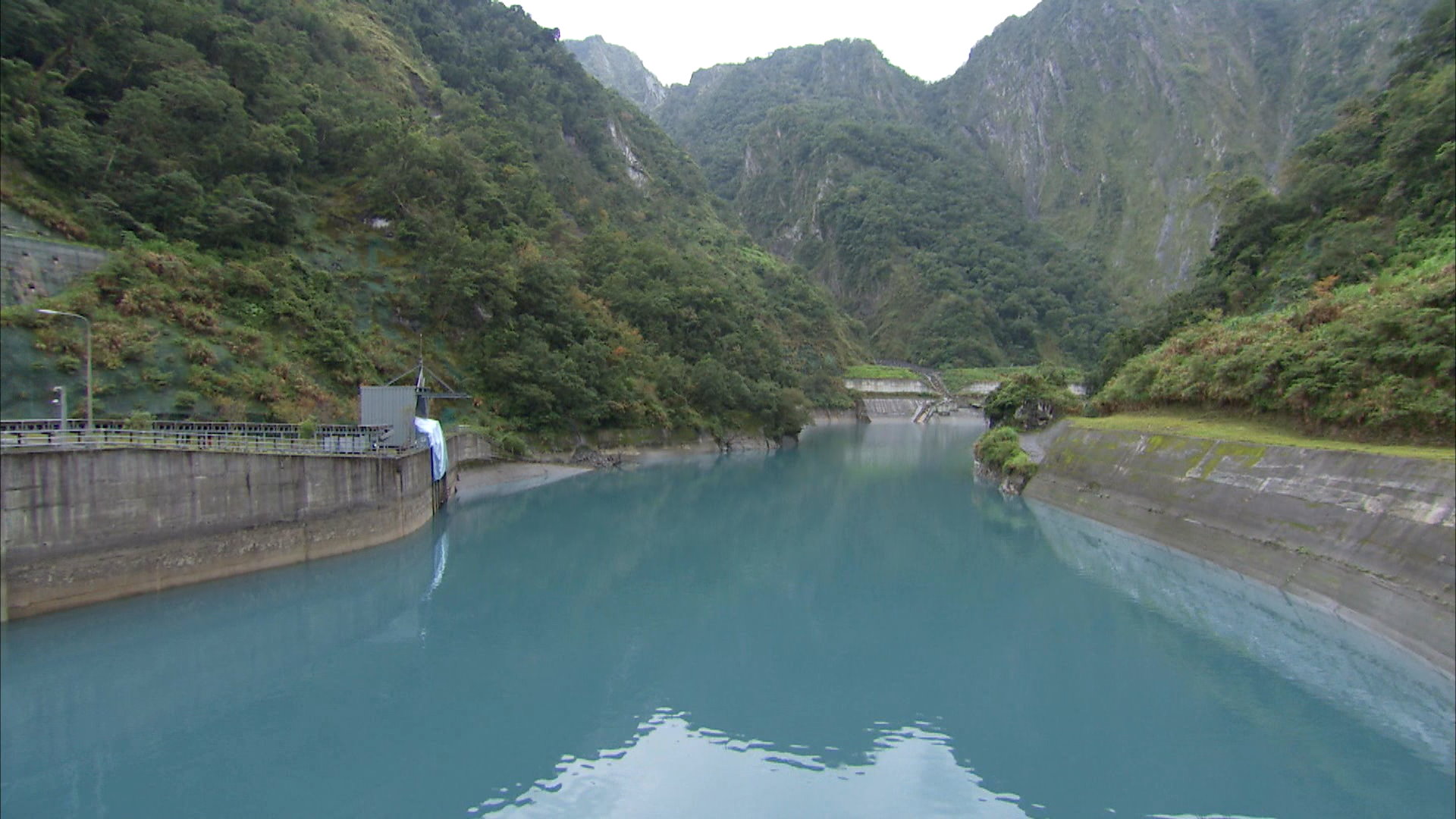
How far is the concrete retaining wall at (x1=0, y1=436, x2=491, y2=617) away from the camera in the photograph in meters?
14.7

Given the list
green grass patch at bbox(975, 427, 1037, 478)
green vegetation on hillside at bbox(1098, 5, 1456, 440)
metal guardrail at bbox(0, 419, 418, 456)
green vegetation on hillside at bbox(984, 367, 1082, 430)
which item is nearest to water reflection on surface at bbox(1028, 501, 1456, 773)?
green vegetation on hillside at bbox(1098, 5, 1456, 440)

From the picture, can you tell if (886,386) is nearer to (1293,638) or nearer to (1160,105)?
(1293,638)

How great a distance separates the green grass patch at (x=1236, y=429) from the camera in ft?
55.6

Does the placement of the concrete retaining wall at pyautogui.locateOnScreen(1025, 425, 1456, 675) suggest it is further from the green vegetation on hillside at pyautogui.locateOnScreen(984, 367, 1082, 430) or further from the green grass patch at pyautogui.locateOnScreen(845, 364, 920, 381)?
the green grass patch at pyautogui.locateOnScreen(845, 364, 920, 381)

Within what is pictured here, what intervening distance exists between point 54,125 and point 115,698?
25233 millimetres


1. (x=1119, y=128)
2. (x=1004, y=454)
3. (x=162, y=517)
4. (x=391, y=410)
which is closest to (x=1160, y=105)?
(x=1119, y=128)

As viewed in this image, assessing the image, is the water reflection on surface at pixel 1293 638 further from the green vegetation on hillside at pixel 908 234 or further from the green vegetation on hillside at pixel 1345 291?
the green vegetation on hillside at pixel 908 234

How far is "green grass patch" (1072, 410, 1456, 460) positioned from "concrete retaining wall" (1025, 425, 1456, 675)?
45 cm

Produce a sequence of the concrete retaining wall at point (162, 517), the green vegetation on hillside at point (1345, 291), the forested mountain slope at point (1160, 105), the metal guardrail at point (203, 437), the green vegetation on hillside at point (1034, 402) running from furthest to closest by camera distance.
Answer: the forested mountain slope at point (1160, 105) < the green vegetation on hillside at point (1034, 402) < the green vegetation on hillside at point (1345, 291) < the metal guardrail at point (203, 437) < the concrete retaining wall at point (162, 517)

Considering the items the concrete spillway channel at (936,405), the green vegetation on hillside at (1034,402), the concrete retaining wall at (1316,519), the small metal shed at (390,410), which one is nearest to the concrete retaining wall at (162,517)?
the small metal shed at (390,410)

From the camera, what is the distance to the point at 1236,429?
79.3 feet

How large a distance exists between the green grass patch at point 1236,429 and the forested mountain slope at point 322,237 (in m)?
26.9

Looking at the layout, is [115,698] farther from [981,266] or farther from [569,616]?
[981,266]

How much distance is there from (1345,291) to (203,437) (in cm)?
3453
